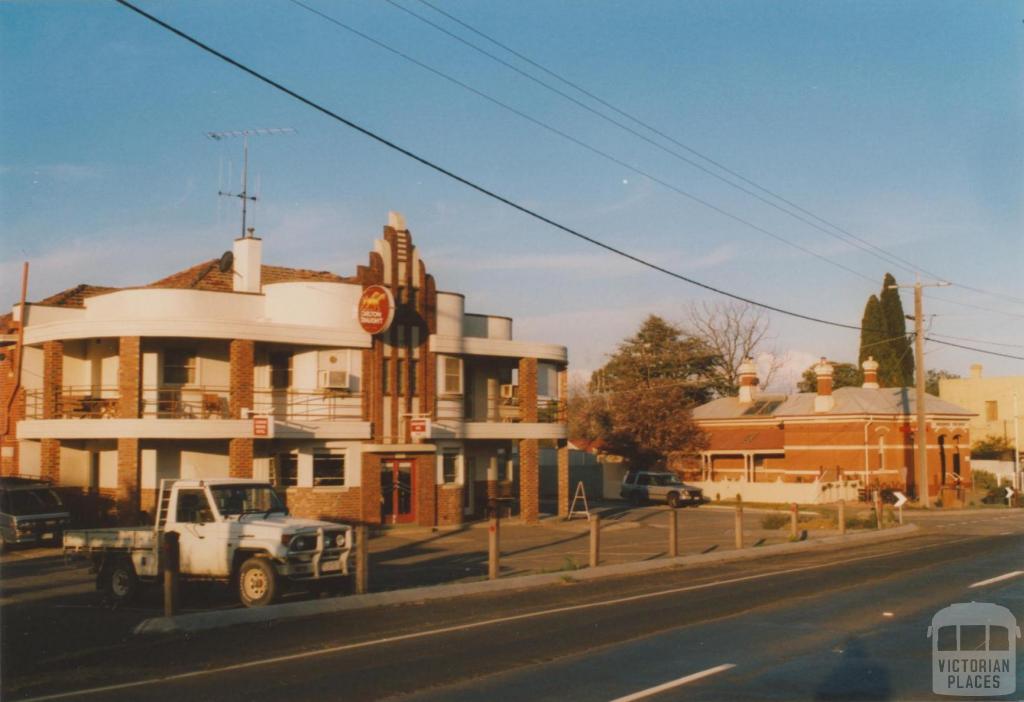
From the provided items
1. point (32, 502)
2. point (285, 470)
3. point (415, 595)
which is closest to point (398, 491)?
point (285, 470)

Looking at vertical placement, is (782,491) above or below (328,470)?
below

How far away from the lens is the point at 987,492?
184 feet

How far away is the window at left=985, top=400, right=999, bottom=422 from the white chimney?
63.6 m

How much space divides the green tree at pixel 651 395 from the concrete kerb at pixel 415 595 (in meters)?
29.9

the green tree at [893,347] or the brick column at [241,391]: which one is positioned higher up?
the green tree at [893,347]

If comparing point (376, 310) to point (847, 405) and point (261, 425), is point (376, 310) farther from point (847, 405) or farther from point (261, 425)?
point (847, 405)

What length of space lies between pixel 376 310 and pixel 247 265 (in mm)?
5414

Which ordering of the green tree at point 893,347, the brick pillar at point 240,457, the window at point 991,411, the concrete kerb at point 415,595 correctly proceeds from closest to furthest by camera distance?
the concrete kerb at point 415,595 < the brick pillar at point 240,457 < the green tree at point 893,347 < the window at point 991,411

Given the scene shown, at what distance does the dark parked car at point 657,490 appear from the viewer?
50281mm

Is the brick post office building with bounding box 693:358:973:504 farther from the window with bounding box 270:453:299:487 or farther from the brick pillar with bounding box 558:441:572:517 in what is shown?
the window with bounding box 270:453:299:487

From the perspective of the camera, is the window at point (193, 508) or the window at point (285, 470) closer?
the window at point (193, 508)

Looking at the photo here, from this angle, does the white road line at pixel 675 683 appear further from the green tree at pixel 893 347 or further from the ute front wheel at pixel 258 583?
the green tree at pixel 893 347

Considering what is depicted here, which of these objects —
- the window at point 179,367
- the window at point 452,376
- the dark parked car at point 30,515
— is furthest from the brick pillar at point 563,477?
the dark parked car at point 30,515

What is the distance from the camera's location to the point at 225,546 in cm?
1681
